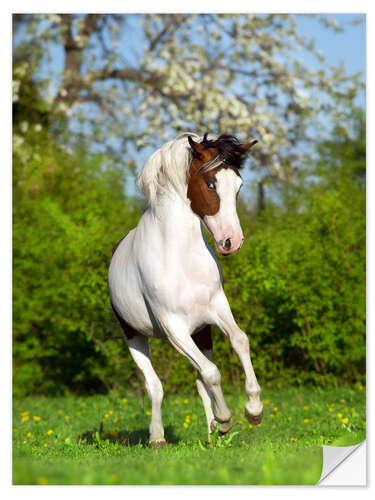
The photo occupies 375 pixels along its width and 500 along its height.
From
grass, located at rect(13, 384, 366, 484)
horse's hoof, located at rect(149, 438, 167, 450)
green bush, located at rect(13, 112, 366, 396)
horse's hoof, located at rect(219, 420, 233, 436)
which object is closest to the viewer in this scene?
grass, located at rect(13, 384, 366, 484)

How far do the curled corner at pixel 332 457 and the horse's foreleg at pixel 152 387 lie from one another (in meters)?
1.17

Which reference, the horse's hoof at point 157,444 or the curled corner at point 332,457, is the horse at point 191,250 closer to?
the horse's hoof at point 157,444

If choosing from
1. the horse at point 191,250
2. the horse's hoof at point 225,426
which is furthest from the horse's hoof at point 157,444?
the horse's hoof at point 225,426

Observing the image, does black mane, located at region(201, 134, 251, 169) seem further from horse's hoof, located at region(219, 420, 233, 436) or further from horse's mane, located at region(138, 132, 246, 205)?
horse's hoof, located at region(219, 420, 233, 436)

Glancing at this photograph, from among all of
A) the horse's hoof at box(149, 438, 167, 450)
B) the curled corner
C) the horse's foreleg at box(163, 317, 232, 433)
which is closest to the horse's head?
the horse's foreleg at box(163, 317, 232, 433)

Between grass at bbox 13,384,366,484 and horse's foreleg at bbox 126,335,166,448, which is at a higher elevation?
horse's foreleg at bbox 126,335,166,448

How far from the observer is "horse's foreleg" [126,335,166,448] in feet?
14.5

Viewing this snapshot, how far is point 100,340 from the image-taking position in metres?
8.85

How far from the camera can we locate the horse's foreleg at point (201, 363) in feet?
12.2

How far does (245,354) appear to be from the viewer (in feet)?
12.2

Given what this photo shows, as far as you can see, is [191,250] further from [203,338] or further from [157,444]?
[157,444]

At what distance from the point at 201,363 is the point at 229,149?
4.35 feet

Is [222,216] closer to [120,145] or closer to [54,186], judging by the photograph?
[54,186]

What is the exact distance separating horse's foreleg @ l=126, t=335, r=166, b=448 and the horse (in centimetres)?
45
